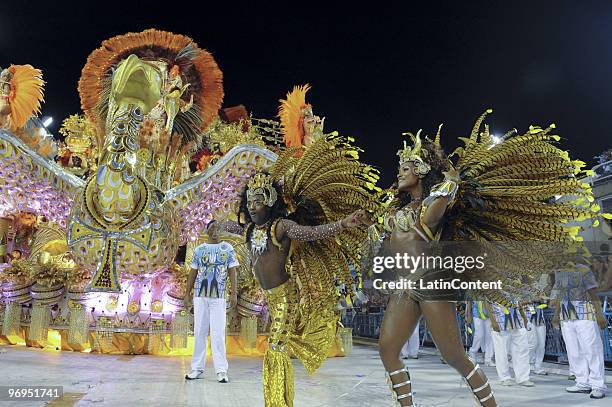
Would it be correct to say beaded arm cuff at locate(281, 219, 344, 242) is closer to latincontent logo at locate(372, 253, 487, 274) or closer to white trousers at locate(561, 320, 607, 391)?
latincontent logo at locate(372, 253, 487, 274)

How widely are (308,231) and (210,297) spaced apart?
2567 mm

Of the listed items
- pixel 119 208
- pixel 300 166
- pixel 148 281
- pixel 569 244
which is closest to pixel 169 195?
pixel 119 208

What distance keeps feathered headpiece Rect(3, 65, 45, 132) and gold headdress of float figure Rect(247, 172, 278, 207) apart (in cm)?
736

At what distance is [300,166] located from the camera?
377 cm

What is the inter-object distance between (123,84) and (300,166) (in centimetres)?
513

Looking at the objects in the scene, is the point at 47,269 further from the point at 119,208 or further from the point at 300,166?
the point at 300,166

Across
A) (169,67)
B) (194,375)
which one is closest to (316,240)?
(194,375)

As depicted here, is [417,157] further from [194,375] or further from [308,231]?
[194,375]

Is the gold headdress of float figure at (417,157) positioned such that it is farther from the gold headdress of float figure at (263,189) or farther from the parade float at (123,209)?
the parade float at (123,209)

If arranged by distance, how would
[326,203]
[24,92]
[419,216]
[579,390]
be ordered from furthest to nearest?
[24,92] < [579,390] < [326,203] < [419,216]

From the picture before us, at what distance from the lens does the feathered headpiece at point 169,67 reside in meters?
8.71

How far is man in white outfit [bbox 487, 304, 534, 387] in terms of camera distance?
5418mm

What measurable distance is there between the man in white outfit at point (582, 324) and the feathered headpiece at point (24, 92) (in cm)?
911

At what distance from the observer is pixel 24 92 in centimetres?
911
